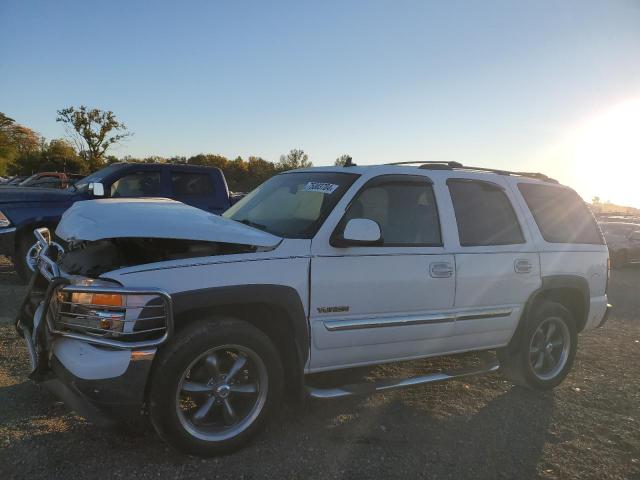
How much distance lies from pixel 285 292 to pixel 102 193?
5.35 m

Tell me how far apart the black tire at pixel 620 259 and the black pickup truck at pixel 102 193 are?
13.2m

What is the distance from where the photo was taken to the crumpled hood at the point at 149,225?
3041mm

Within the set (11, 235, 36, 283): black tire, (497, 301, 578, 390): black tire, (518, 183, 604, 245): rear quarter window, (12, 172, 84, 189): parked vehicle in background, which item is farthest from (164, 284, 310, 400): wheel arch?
(12, 172, 84, 189): parked vehicle in background

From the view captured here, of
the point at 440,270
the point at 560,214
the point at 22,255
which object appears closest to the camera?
the point at 440,270

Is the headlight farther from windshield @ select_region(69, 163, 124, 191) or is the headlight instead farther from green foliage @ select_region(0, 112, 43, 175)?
green foliage @ select_region(0, 112, 43, 175)

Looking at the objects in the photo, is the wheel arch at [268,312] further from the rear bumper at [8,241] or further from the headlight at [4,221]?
the headlight at [4,221]

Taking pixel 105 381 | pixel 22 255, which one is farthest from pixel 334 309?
pixel 22 255

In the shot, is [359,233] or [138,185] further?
[138,185]

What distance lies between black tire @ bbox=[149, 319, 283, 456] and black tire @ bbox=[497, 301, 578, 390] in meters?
2.41

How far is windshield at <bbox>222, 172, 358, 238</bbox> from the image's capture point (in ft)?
12.0

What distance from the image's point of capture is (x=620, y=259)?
54.2 feet

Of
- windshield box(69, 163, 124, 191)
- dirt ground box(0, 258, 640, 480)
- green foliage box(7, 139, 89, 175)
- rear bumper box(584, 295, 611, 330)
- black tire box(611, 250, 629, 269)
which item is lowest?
black tire box(611, 250, 629, 269)

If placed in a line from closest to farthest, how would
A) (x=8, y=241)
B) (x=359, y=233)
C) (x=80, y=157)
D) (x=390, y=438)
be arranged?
(x=359, y=233) → (x=390, y=438) → (x=8, y=241) → (x=80, y=157)

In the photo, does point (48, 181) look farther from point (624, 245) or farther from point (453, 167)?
point (624, 245)
